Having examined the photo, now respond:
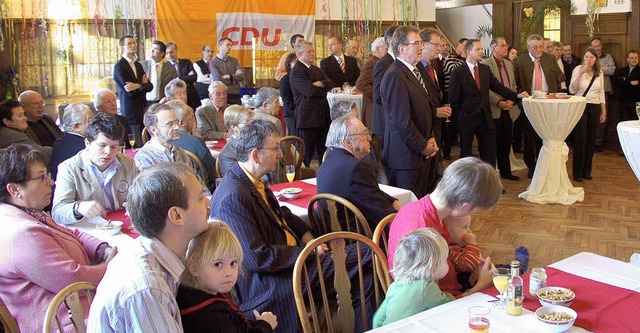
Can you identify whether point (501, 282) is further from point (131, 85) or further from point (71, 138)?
point (131, 85)

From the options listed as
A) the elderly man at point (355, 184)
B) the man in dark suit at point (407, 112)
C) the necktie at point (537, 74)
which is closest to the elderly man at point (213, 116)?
the man in dark suit at point (407, 112)

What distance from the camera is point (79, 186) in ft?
10.8

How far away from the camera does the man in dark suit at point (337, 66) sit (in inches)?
311

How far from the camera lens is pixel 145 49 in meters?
9.58

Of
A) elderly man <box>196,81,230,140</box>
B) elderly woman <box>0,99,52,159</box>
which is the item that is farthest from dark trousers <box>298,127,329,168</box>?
elderly woman <box>0,99,52,159</box>

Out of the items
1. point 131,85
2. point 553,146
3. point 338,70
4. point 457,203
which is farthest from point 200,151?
point 338,70

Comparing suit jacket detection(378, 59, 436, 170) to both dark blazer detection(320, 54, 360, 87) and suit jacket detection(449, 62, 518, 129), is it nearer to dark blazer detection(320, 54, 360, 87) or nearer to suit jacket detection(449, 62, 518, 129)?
suit jacket detection(449, 62, 518, 129)

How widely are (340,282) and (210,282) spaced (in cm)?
76

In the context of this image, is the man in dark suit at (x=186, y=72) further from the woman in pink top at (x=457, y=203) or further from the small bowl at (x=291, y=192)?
the woman in pink top at (x=457, y=203)

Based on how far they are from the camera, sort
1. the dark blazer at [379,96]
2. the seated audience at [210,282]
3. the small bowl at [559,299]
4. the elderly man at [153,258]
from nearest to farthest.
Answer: the elderly man at [153,258]
the seated audience at [210,282]
the small bowl at [559,299]
the dark blazer at [379,96]

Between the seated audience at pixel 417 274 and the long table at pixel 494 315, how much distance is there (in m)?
0.04

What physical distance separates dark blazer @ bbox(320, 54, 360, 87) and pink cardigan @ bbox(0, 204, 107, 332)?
583 cm

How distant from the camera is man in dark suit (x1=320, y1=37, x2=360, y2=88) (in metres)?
7.91

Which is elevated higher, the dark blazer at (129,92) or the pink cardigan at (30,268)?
the dark blazer at (129,92)
